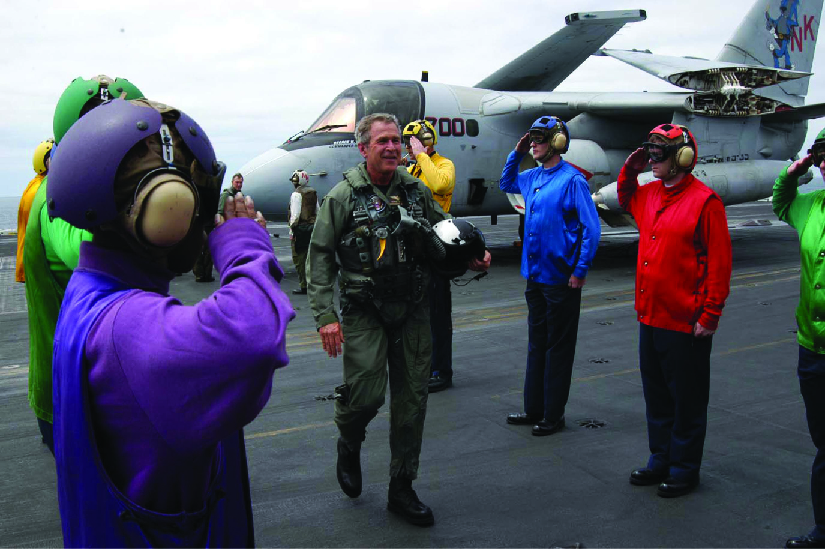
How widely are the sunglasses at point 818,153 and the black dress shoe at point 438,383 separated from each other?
3.32 m

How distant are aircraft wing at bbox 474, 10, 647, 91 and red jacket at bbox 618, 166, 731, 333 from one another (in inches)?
432

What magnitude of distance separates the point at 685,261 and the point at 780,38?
1739 centimetres

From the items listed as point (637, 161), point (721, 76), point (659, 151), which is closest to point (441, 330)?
point (637, 161)

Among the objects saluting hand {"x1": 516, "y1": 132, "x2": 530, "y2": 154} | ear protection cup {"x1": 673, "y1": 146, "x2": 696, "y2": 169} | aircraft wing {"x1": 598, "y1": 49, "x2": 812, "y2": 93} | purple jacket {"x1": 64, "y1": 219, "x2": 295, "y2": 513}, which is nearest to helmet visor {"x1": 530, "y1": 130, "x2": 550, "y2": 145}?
saluting hand {"x1": 516, "y1": 132, "x2": 530, "y2": 154}

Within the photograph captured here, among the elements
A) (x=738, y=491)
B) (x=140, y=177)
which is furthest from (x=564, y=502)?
(x=140, y=177)

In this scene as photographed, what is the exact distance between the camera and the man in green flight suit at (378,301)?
363 cm

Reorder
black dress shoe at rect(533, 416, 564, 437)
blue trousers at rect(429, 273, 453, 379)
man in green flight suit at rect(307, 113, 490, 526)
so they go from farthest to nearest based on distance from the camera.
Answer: blue trousers at rect(429, 273, 453, 379), black dress shoe at rect(533, 416, 564, 437), man in green flight suit at rect(307, 113, 490, 526)

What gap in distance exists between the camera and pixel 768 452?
4.32 m

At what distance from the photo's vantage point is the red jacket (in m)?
3.78

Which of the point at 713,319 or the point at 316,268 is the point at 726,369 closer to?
the point at 713,319

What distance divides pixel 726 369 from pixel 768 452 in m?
1.97

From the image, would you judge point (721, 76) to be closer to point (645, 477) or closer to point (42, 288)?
point (645, 477)

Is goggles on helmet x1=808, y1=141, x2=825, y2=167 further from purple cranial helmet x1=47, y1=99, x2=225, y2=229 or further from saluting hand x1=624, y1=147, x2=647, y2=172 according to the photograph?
purple cranial helmet x1=47, y1=99, x2=225, y2=229

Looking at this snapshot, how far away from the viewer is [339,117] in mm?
12055
